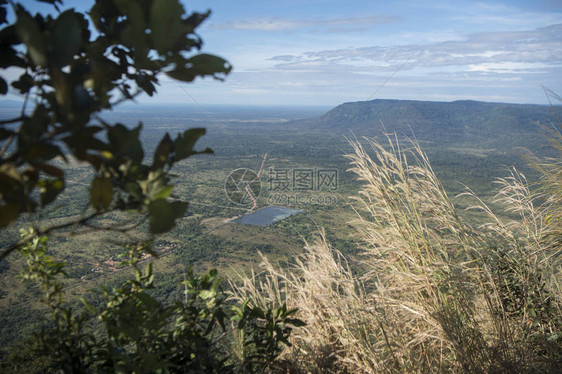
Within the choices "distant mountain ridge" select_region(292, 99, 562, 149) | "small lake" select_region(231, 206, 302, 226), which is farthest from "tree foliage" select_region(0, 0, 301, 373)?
"distant mountain ridge" select_region(292, 99, 562, 149)

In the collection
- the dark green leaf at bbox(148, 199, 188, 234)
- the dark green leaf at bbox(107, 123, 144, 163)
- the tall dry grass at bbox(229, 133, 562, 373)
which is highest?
the dark green leaf at bbox(107, 123, 144, 163)

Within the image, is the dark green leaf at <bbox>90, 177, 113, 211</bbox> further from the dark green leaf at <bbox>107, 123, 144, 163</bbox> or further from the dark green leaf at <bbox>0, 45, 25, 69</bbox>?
the dark green leaf at <bbox>0, 45, 25, 69</bbox>

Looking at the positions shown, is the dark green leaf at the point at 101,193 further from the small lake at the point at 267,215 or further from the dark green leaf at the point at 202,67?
the small lake at the point at 267,215

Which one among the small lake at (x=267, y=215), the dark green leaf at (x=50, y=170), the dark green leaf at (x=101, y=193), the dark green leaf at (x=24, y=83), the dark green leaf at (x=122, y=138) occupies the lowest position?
the small lake at (x=267, y=215)

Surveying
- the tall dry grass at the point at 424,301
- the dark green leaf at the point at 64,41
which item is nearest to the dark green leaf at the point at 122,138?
the dark green leaf at the point at 64,41

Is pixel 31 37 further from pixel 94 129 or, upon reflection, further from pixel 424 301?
pixel 424 301

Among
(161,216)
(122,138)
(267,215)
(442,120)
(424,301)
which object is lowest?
(267,215)

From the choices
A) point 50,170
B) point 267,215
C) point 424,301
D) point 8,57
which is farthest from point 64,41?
point 267,215
